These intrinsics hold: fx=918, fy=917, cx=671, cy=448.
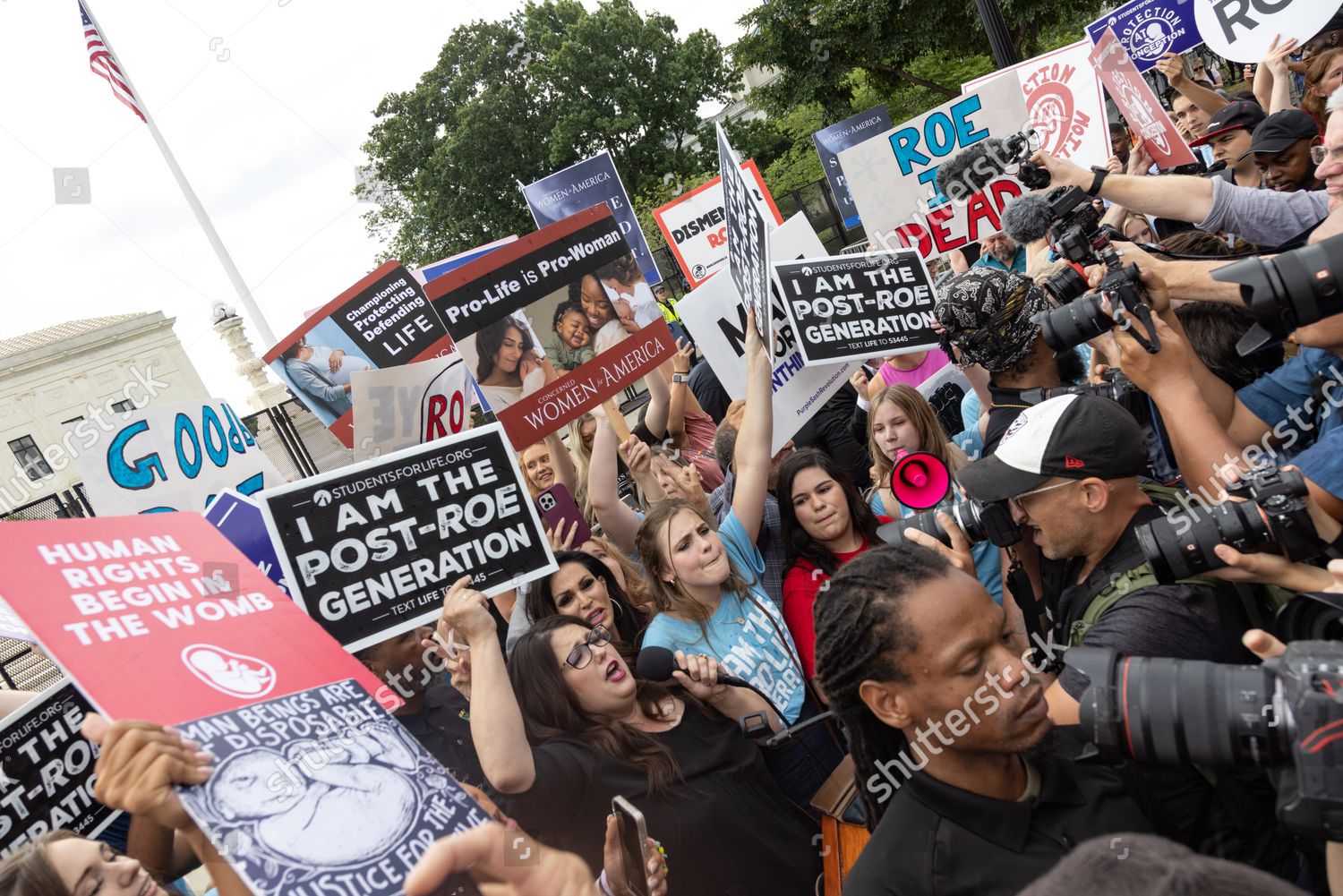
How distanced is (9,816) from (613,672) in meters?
1.45

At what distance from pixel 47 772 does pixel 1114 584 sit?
2517 millimetres

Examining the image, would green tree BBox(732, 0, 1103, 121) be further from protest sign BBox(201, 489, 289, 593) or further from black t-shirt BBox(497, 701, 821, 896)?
black t-shirt BBox(497, 701, 821, 896)

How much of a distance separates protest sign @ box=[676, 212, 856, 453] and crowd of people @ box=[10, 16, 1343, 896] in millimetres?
318

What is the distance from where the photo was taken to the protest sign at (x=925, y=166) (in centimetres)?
529

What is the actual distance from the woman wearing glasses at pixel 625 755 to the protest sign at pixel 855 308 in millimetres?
1874

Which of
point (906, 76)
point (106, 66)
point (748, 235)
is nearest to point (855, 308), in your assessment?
point (748, 235)

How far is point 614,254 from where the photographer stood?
13.1 ft

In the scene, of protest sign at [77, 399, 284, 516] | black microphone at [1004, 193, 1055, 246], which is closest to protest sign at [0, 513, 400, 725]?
protest sign at [77, 399, 284, 516]

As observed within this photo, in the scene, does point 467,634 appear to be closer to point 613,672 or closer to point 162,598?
point 613,672

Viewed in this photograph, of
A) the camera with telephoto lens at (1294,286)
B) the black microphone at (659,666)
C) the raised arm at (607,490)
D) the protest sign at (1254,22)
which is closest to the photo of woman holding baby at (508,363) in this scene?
the raised arm at (607,490)

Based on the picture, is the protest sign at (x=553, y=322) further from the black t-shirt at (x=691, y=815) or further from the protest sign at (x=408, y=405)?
the black t-shirt at (x=691, y=815)

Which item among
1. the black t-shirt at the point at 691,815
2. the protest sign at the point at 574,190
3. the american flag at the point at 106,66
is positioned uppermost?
the american flag at the point at 106,66

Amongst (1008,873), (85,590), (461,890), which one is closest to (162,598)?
(85,590)

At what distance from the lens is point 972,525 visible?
2279mm
